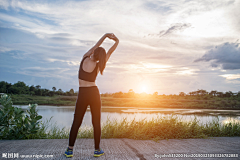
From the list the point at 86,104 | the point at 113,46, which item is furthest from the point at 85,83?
the point at 113,46

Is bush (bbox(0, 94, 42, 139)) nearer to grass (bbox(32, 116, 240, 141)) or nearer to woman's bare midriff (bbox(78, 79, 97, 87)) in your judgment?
grass (bbox(32, 116, 240, 141))

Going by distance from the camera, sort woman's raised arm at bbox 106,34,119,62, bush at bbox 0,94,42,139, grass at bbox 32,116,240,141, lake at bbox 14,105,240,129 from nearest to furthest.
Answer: woman's raised arm at bbox 106,34,119,62, bush at bbox 0,94,42,139, grass at bbox 32,116,240,141, lake at bbox 14,105,240,129

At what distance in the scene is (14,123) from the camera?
186 inches

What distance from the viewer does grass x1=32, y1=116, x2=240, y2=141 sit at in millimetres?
5062

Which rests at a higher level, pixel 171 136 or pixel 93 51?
pixel 93 51

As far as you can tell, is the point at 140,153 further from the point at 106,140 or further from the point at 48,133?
the point at 48,133

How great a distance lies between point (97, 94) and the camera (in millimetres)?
3357

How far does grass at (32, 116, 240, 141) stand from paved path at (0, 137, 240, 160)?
0.95 feet

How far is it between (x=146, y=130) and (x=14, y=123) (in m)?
3.45

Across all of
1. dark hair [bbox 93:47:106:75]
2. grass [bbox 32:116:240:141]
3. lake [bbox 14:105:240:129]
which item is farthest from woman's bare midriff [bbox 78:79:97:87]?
lake [bbox 14:105:240:129]

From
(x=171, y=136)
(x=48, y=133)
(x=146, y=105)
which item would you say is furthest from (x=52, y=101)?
(x=171, y=136)

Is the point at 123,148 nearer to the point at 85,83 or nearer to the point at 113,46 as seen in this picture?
the point at 85,83

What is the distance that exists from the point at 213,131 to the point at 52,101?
19.1 m

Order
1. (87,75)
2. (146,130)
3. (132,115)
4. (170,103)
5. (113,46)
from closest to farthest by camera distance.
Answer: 1. (87,75)
2. (113,46)
3. (146,130)
4. (132,115)
5. (170,103)
